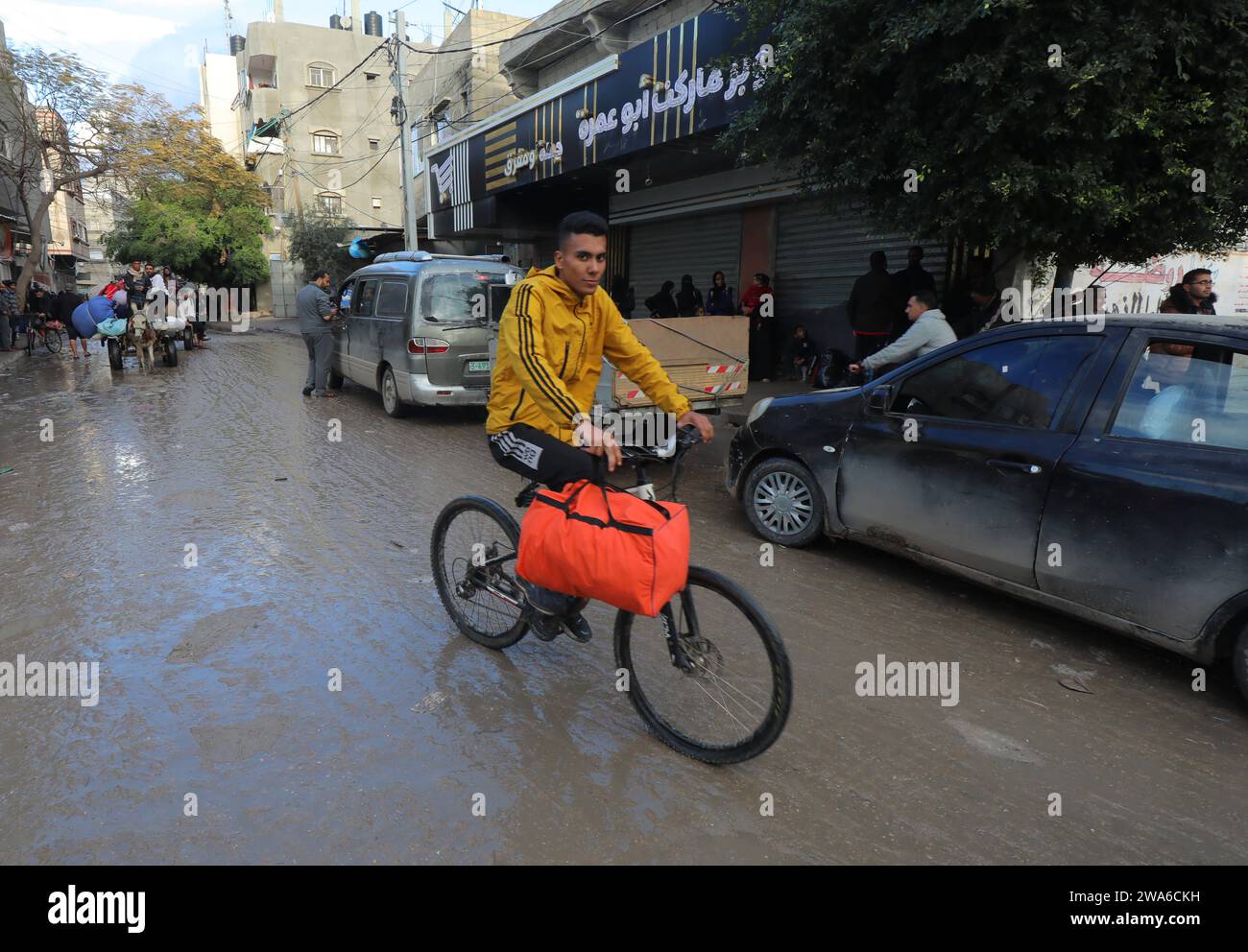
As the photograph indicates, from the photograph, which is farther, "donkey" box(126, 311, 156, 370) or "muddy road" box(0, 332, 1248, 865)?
"donkey" box(126, 311, 156, 370)

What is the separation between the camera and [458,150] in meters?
20.2

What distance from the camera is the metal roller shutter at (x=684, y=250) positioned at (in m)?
15.5

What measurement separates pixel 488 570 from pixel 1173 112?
566 centimetres

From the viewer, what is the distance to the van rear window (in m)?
9.52

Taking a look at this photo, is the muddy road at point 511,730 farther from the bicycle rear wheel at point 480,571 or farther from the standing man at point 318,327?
the standing man at point 318,327

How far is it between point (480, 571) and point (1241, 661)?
3242mm

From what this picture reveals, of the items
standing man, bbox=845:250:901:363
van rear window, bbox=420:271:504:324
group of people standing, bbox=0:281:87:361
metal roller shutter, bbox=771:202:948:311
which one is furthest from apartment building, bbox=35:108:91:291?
standing man, bbox=845:250:901:363

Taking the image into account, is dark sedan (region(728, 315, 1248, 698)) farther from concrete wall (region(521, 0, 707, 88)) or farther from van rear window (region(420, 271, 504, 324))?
concrete wall (region(521, 0, 707, 88))

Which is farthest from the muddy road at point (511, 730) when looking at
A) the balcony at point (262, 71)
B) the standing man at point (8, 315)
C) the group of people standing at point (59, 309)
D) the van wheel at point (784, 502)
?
the balcony at point (262, 71)

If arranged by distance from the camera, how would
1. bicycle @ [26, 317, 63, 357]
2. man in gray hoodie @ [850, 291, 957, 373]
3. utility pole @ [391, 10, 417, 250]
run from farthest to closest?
utility pole @ [391, 10, 417, 250] < bicycle @ [26, 317, 63, 357] < man in gray hoodie @ [850, 291, 957, 373]

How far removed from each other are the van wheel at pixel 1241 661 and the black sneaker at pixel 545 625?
2768 millimetres

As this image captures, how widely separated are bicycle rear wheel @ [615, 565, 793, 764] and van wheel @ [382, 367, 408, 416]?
7.55 metres

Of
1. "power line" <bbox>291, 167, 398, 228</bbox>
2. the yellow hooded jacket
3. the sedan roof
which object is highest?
"power line" <bbox>291, 167, 398, 228</bbox>

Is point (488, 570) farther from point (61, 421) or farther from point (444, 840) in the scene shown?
point (61, 421)
